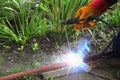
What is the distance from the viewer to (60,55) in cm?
338

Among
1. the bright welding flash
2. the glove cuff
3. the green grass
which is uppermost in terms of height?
the glove cuff

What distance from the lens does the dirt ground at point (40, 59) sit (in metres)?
3.15

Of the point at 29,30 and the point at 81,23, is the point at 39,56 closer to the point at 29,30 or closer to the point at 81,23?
the point at 29,30

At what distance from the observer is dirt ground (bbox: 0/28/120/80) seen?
3.15m

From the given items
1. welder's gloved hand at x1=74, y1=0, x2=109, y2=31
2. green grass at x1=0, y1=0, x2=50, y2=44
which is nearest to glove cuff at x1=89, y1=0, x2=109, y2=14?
welder's gloved hand at x1=74, y1=0, x2=109, y2=31

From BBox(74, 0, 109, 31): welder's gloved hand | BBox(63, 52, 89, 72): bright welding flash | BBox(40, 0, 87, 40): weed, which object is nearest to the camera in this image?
BBox(74, 0, 109, 31): welder's gloved hand

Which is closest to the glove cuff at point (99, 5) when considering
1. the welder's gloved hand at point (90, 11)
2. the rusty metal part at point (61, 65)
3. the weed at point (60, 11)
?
the welder's gloved hand at point (90, 11)

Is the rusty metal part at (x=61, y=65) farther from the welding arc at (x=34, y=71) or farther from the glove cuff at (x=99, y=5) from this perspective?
the glove cuff at (x=99, y=5)

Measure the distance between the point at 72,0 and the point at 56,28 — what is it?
337 mm

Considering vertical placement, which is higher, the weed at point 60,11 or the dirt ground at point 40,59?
the weed at point 60,11

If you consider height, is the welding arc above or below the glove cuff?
below

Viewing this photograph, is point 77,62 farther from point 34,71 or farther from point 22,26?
point 22,26

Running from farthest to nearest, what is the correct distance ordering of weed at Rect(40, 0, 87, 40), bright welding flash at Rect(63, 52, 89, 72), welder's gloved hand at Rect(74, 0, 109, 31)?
1. weed at Rect(40, 0, 87, 40)
2. bright welding flash at Rect(63, 52, 89, 72)
3. welder's gloved hand at Rect(74, 0, 109, 31)

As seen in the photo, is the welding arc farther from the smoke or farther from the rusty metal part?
the smoke
